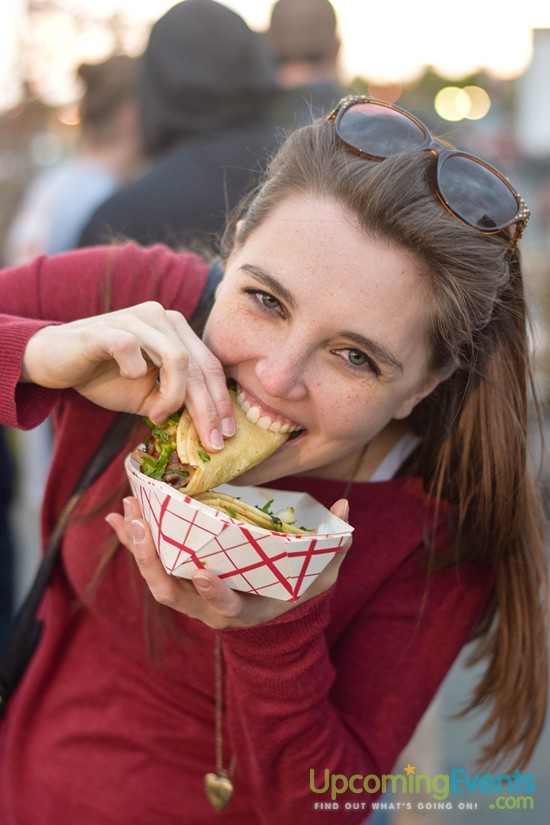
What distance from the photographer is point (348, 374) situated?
2.14 m

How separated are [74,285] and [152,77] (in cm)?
233

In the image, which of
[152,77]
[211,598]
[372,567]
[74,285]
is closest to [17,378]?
[74,285]

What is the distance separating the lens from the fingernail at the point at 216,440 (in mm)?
2057

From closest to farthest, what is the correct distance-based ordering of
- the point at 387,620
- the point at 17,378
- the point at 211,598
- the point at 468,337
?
the point at 211,598 < the point at 17,378 < the point at 468,337 < the point at 387,620

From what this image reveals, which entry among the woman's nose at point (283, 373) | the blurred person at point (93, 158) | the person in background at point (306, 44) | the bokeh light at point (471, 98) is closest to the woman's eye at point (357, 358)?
the woman's nose at point (283, 373)

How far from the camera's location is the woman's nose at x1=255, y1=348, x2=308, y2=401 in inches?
80.7

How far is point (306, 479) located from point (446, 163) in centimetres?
98

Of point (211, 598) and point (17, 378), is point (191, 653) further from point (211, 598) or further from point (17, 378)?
point (17, 378)

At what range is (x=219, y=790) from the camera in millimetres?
2406

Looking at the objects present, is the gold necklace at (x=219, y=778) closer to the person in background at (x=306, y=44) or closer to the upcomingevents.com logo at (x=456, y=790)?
the upcomingevents.com logo at (x=456, y=790)

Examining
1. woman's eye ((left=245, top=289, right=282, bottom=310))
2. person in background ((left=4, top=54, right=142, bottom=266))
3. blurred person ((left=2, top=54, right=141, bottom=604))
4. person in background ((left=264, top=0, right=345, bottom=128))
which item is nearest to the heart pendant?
woman's eye ((left=245, top=289, right=282, bottom=310))

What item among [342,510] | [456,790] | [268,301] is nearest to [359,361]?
[268,301]

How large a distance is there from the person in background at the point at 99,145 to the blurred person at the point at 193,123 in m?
1.37

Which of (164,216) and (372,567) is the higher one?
(164,216)
